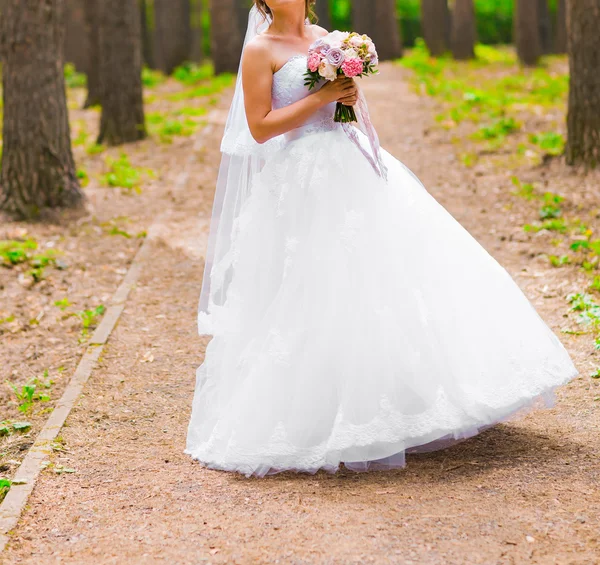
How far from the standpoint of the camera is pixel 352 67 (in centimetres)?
385

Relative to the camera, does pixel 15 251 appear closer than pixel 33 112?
Yes

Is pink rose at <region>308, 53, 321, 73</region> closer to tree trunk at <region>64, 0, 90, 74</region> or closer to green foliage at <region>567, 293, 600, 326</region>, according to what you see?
green foliage at <region>567, 293, 600, 326</region>

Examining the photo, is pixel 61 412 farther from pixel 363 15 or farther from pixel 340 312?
pixel 363 15

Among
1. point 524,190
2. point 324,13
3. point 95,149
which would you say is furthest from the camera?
point 324,13

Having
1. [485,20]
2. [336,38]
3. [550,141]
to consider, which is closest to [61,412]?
[336,38]

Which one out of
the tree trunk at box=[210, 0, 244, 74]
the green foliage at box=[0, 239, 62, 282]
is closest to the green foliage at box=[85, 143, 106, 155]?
the green foliage at box=[0, 239, 62, 282]

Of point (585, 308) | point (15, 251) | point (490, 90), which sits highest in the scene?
point (490, 90)

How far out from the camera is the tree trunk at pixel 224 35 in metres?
19.9

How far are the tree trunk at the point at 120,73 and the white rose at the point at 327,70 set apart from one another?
932 centimetres

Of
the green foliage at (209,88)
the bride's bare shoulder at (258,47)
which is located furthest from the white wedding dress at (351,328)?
the green foliage at (209,88)

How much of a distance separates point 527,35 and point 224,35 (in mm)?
7167

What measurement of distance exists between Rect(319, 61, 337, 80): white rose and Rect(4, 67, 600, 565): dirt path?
1329mm

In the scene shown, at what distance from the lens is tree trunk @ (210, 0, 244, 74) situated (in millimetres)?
19875

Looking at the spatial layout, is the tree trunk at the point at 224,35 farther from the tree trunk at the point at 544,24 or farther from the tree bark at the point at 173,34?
the tree trunk at the point at 544,24
